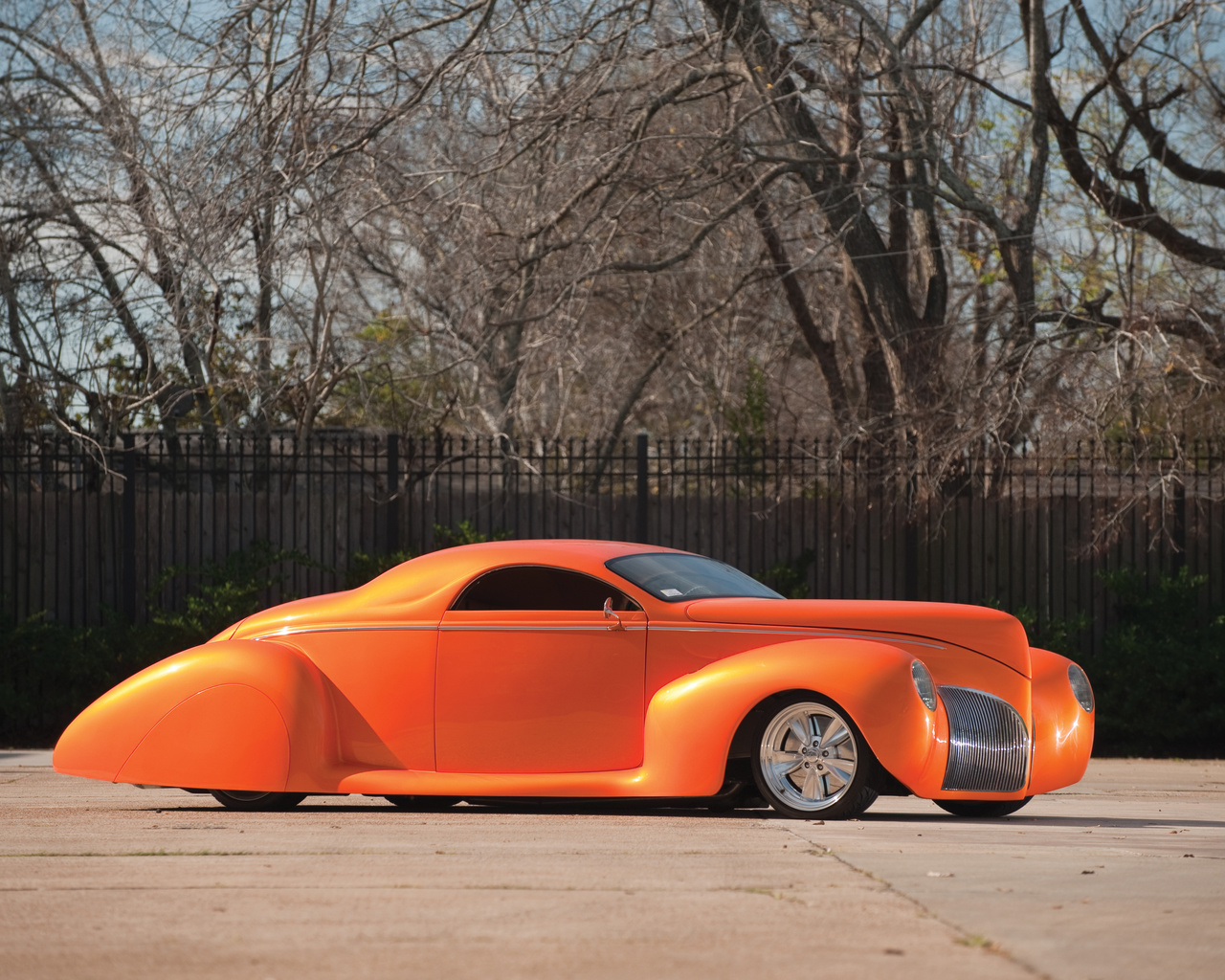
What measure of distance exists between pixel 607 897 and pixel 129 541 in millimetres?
11647

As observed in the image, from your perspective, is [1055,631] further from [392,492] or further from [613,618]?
[613,618]

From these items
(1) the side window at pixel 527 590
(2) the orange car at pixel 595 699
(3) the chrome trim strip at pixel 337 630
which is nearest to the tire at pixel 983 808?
(2) the orange car at pixel 595 699

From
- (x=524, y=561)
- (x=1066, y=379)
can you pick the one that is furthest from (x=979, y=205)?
(x=524, y=561)

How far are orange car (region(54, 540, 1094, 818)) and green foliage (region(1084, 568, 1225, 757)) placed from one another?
6.49 meters

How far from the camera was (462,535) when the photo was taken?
15.1 m

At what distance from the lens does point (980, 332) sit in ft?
56.0

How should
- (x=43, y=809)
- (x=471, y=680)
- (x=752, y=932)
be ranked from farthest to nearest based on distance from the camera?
(x=43, y=809) < (x=471, y=680) < (x=752, y=932)

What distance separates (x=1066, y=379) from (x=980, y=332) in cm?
314

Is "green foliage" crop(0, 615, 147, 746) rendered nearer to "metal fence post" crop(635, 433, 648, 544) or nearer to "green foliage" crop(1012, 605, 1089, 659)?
"metal fence post" crop(635, 433, 648, 544)

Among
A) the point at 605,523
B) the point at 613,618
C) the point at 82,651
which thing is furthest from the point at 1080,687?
the point at 82,651

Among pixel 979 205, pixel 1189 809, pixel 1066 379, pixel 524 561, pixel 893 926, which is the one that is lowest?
pixel 1189 809

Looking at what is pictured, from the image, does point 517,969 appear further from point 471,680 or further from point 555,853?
point 471,680

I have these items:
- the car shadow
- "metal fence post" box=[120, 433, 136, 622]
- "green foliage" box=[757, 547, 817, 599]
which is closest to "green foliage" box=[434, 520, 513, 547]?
"green foliage" box=[757, 547, 817, 599]

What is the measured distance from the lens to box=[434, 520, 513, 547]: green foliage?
15016 millimetres
